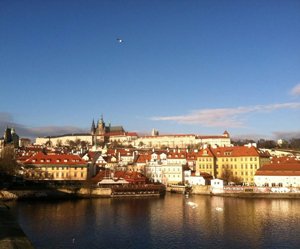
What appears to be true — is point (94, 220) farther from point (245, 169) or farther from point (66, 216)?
point (245, 169)

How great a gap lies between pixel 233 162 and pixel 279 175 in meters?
10.7

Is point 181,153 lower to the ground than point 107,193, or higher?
higher

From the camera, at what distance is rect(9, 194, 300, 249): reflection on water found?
76.3 feet

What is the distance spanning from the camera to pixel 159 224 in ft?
94.7

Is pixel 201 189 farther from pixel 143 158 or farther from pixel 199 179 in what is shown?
pixel 143 158

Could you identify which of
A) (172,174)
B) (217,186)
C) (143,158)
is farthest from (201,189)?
(143,158)

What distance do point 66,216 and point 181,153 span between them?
4107 cm

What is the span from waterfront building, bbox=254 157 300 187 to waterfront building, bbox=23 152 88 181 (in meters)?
30.1

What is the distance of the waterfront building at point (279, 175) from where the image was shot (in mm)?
51531

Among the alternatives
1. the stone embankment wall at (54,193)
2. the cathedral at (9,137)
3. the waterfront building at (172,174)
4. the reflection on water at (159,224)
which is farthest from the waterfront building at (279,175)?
the cathedral at (9,137)

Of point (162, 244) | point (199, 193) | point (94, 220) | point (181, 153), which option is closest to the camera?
point (162, 244)

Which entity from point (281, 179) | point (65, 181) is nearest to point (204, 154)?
point (281, 179)

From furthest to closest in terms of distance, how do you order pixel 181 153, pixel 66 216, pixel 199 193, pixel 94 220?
1. pixel 181 153
2. pixel 199 193
3. pixel 66 216
4. pixel 94 220

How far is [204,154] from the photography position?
207 feet
